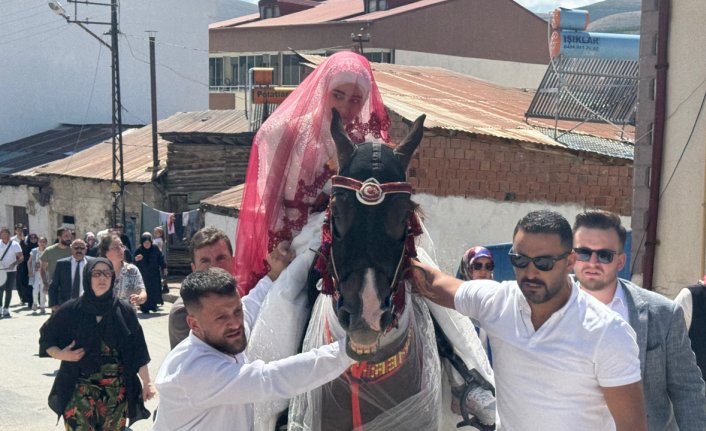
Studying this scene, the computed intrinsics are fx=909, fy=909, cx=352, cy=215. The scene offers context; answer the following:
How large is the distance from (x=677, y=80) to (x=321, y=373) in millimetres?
6761

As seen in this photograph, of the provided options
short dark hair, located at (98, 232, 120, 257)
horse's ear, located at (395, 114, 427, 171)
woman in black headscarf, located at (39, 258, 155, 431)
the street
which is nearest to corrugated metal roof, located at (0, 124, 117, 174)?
the street

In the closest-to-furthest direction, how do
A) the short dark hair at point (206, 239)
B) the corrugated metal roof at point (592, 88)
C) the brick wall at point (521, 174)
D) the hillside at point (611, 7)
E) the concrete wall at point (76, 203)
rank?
the short dark hair at point (206, 239)
the corrugated metal roof at point (592, 88)
the brick wall at point (521, 174)
the concrete wall at point (76, 203)
the hillside at point (611, 7)

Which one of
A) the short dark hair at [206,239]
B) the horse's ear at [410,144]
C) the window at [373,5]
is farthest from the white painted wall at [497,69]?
the horse's ear at [410,144]

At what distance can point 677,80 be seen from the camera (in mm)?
8914

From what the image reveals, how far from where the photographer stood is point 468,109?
15.7 meters

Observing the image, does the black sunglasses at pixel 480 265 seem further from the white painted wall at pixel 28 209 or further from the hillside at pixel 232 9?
the hillside at pixel 232 9

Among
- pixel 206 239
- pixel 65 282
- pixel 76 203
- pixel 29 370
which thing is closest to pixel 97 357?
pixel 206 239

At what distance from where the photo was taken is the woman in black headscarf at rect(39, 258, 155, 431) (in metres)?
5.87

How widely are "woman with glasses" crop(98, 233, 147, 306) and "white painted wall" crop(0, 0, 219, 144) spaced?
27831 mm

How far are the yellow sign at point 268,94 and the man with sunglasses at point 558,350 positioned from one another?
19301 mm

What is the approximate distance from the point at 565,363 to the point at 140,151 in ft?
87.4

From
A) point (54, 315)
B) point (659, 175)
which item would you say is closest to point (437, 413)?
point (54, 315)

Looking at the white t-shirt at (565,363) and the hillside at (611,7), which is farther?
the hillside at (611,7)

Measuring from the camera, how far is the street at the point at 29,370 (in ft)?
27.6
